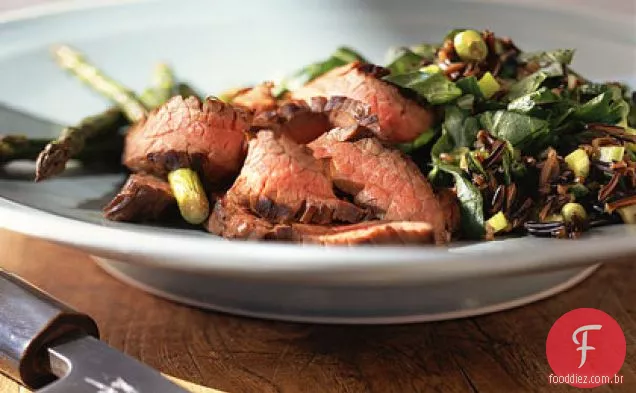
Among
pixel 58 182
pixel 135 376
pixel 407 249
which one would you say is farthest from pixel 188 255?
pixel 58 182

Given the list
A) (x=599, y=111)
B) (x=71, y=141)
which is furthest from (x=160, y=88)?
(x=599, y=111)

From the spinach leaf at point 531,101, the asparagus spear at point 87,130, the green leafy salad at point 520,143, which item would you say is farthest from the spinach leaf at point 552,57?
the asparagus spear at point 87,130

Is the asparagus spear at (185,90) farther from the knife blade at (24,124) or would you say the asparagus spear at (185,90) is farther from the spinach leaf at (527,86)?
the spinach leaf at (527,86)

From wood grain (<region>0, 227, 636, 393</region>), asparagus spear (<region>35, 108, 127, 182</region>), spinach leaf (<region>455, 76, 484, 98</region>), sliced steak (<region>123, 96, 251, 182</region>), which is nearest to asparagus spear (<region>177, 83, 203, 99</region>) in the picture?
asparagus spear (<region>35, 108, 127, 182</region>)

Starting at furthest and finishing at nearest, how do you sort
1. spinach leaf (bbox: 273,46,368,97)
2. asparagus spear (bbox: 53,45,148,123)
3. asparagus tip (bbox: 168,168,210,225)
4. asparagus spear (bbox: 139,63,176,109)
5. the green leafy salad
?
1. asparagus spear (bbox: 139,63,176,109)
2. asparagus spear (bbox: 53,45,148,123)
3. spinach leaf (bbox: 273,46,368,97)
4. asparagus tip (bbox: 168,168,210,225)
5. the green leafy salad

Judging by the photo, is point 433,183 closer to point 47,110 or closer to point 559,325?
point 559,325

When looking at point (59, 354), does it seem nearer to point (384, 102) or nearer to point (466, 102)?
point (384, 102)

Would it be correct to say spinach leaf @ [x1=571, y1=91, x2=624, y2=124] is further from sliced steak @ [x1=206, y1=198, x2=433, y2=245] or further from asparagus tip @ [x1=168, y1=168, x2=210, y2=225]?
asparagus tip @ [x1=168, y1=168, x2=210, y2=225]

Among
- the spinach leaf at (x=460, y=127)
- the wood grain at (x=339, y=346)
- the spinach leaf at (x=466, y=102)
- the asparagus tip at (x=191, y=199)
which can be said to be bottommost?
the wood grain at (x=339, y=346)
